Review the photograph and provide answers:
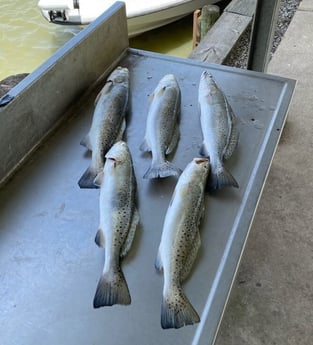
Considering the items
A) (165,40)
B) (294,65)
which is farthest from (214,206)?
(165,40)

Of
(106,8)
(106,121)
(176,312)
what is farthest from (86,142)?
(106,8)

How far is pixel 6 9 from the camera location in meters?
7.83

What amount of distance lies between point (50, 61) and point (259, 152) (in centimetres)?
97

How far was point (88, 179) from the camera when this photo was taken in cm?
172

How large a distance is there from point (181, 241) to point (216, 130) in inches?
22.8

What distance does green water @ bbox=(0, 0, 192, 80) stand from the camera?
662cm

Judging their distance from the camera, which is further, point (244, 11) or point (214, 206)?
point (244, 11)

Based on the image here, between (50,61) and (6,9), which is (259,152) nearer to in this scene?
(50,61)

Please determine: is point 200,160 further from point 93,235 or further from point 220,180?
point 93,235

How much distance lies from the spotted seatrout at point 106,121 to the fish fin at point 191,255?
45 centimetres

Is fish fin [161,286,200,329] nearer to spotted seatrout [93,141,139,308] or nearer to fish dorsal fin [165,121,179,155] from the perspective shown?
spotted seatrout [93,141,139,308]

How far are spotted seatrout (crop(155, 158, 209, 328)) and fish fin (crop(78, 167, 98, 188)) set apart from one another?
1.08 ft

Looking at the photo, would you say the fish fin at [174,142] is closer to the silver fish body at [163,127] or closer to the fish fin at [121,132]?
the silver fish body at [163,127]

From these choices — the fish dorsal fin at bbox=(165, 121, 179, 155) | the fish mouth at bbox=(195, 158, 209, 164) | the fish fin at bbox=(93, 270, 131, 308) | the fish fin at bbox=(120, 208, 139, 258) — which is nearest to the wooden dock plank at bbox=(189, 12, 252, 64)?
the fish dorsal fin at bbox=(165, 121, 179, 155)
